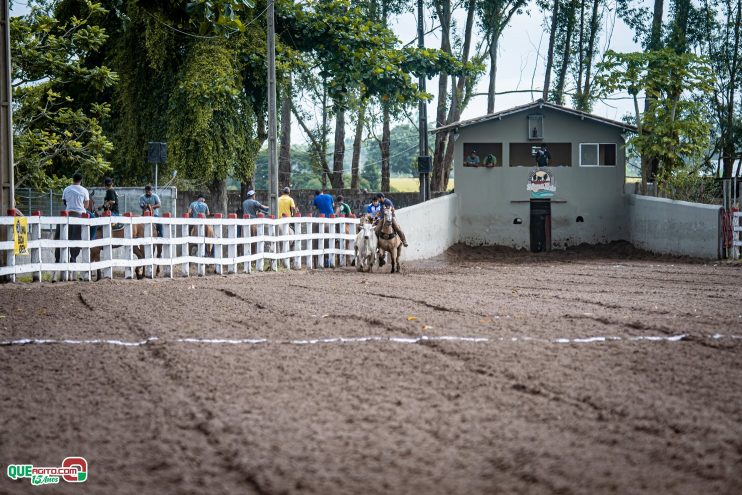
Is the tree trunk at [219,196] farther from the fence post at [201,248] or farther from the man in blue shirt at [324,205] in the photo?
the fence post at [201,248]

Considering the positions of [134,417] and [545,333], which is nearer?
[134,417]

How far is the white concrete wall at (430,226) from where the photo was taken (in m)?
30.1

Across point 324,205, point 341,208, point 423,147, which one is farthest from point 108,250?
point 423,147

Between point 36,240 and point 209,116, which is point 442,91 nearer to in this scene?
point 209,116

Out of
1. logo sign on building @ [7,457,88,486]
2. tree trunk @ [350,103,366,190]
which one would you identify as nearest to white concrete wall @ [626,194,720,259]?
tree trunk @ [350,103,366,190]

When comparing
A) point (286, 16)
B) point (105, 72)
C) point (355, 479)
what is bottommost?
point (355, 479)

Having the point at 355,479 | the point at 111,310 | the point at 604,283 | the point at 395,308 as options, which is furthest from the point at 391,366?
the point at 604,283

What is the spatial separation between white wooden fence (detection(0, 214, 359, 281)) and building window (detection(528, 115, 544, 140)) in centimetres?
1279

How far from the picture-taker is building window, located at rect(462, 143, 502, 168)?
3800 centimetres

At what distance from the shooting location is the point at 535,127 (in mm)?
37625

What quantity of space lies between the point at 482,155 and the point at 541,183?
8.61ft

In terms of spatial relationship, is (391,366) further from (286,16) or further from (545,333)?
(286,16)

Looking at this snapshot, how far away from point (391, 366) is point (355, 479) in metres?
3.38

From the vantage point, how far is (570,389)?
A: 7.52 meters
